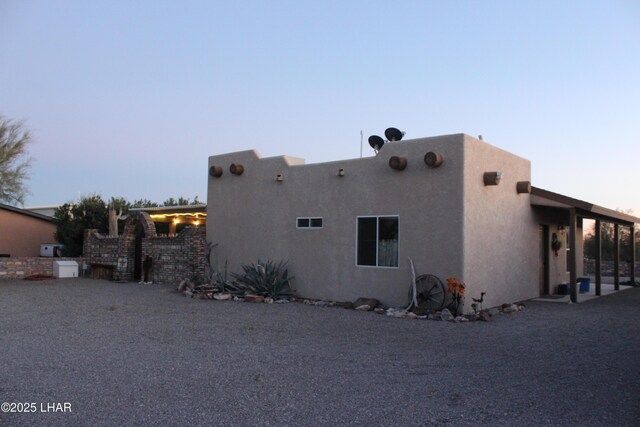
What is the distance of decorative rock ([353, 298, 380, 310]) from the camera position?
11973 mm

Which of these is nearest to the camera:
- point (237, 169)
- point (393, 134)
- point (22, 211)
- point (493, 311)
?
point (493, 311)

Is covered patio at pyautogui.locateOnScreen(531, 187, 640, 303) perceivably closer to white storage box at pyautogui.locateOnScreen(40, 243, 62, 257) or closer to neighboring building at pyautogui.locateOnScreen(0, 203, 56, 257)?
white storage box at pyautogui.locateOnScreen(40, 243, 62, 257)

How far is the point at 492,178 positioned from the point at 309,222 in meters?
4.58

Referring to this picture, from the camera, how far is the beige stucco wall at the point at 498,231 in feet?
37.4

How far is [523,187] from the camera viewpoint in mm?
13445

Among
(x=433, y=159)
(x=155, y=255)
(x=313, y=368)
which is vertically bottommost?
(x=313, y=368)

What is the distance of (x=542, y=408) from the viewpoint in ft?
16.2

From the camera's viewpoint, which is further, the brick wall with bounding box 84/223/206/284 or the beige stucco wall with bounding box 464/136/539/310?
the brick wall with bounding box 84/223/206/284

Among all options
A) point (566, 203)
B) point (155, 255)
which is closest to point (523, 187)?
point (566, 203)

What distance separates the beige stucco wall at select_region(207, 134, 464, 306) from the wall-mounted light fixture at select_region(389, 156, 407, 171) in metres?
0.19

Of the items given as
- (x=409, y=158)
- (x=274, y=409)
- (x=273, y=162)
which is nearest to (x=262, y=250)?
(x=273, y=162)

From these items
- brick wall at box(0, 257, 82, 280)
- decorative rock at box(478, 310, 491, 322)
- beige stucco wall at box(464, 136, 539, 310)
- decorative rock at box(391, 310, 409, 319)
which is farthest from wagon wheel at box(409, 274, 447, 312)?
brick wall at box(0, 257, 82, 280)

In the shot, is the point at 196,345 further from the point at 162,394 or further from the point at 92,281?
the point at 92,281

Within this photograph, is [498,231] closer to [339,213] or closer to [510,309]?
[510,309]
